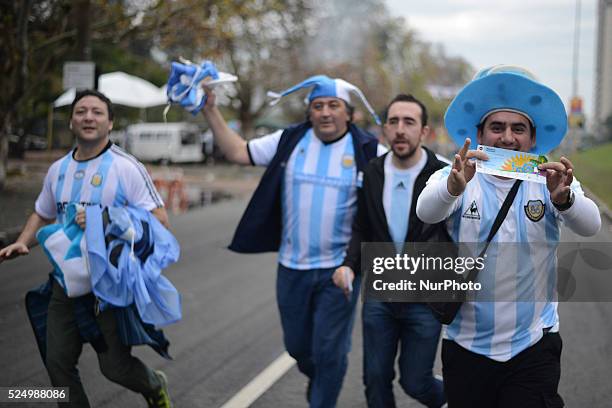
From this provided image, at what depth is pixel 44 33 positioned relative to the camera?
1587 cm

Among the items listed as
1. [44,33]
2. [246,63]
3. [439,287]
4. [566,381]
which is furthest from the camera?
[246,63]

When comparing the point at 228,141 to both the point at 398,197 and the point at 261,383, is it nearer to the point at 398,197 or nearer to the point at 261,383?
the point at 398,197

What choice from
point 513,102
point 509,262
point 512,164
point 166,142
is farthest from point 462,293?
point 166,142

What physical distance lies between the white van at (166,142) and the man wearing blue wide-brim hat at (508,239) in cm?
3574

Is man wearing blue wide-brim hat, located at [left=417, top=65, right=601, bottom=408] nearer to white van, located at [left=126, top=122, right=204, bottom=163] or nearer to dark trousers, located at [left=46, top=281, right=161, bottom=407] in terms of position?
dark trousers, located at [left=46, top=281, right=161, bottom=407]

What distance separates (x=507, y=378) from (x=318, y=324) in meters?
1.59

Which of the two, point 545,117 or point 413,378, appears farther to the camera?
point 413,378

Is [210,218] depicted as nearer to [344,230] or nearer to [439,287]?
[344,230]

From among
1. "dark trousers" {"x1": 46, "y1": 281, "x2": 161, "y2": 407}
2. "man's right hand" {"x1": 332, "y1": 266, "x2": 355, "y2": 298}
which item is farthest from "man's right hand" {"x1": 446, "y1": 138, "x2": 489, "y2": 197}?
"dark trousers" {"x1": 46, "y1": 281, "x2": 161, "y2": 407}

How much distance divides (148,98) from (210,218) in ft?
19.0

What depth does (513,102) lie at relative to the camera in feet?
10.4

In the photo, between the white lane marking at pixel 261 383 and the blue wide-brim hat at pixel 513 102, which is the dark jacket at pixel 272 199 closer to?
the white lane marking at pixel 261 383

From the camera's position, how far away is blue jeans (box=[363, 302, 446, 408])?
13.6 ft

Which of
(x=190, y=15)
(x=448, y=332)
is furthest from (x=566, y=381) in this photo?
(x=190, y=15)
